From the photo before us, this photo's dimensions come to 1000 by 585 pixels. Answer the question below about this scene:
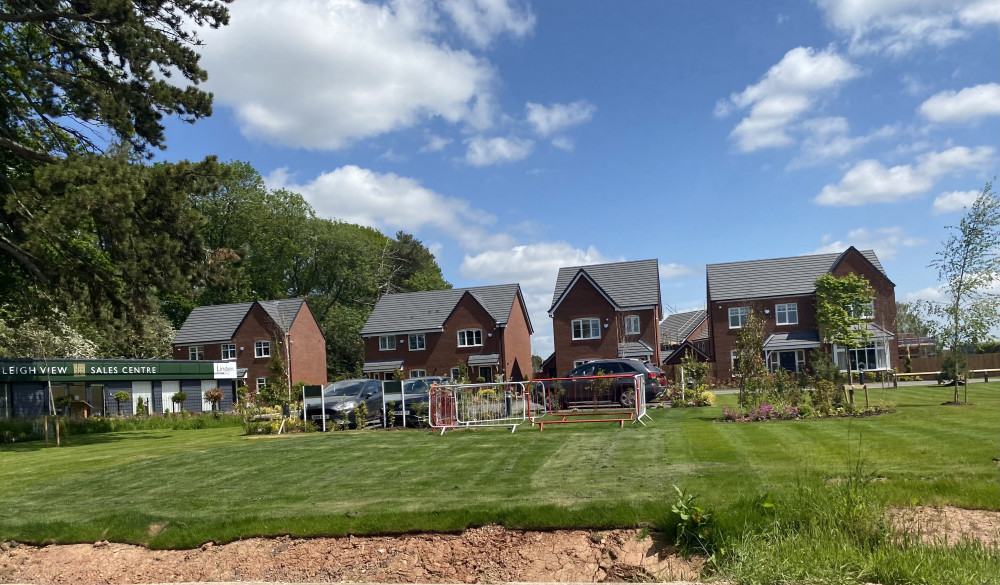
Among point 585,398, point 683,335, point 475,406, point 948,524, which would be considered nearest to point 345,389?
point 475,406

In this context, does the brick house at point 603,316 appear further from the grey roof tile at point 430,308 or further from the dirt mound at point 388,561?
the dirt mound at point 388,561

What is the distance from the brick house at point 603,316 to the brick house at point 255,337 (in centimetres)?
2088

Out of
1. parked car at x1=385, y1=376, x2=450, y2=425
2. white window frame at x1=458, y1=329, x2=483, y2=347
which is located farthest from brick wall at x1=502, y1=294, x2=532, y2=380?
parked car at x1=385, y1=376, x2=450, y2=425

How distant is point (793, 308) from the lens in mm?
50062

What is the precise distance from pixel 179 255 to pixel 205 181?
7.36 ft

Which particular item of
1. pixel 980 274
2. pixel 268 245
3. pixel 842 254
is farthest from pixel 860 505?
pixel 268 245

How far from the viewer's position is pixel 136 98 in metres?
20.0

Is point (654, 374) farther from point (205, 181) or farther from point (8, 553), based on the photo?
point (8, 553)

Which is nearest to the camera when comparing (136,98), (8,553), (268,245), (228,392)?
(8,553)

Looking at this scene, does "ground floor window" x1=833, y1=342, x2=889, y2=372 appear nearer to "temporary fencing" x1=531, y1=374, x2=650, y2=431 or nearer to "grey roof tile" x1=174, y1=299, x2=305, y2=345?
"temporary fencing" x1=531, y1=374, x2=650, y2=431

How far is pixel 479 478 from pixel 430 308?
46.3 meters

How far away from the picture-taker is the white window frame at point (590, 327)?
50.8 m

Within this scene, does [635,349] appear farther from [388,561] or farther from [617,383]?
[388,561]

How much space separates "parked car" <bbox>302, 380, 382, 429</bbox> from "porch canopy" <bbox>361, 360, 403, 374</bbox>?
2963 centimetres
